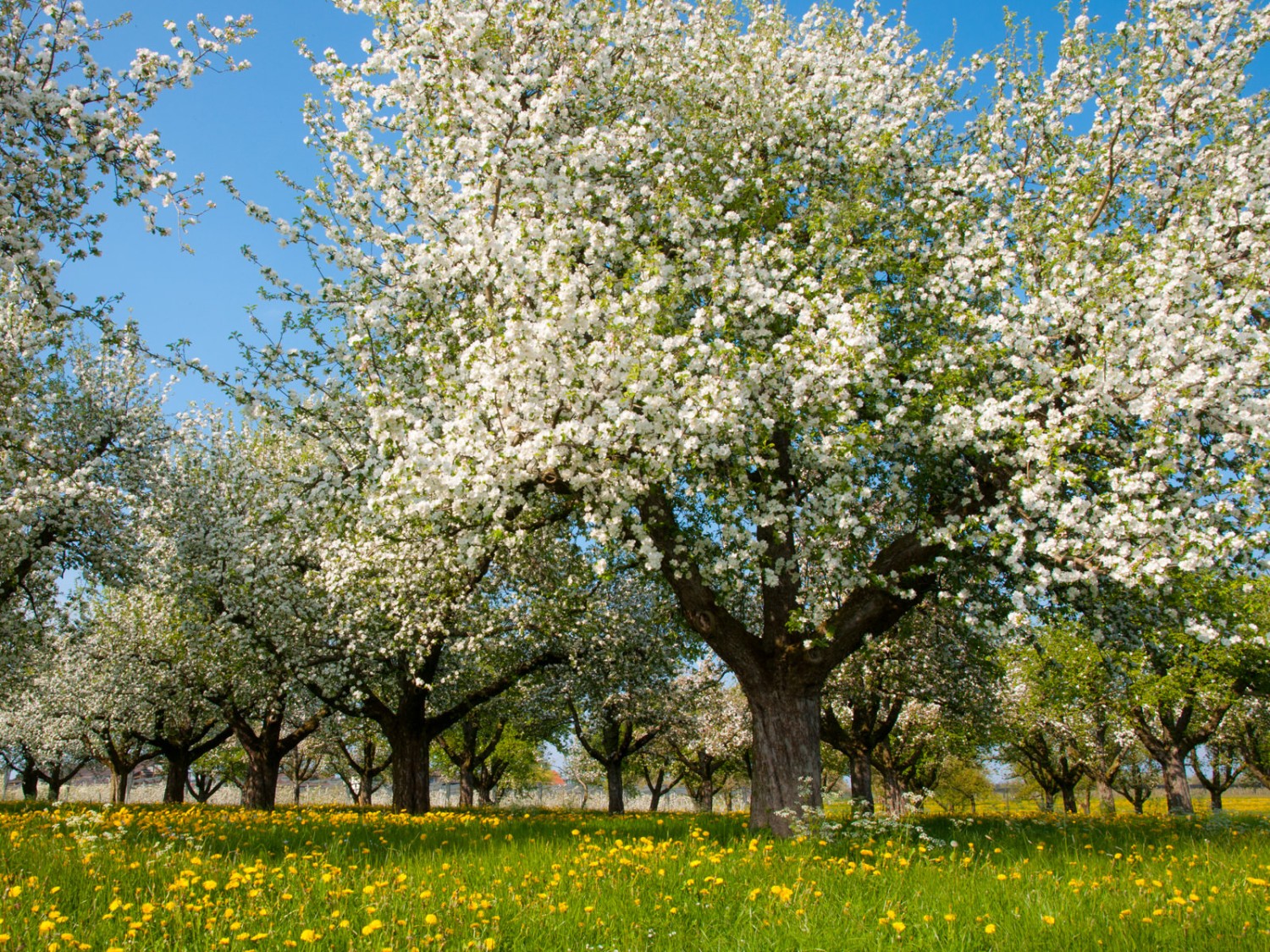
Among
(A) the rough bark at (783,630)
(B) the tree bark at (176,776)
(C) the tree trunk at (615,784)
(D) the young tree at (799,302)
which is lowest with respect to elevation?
(C) the tree trunk at (615,784)

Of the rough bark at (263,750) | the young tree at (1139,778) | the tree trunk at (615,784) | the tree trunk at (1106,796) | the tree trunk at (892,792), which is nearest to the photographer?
the tree trunk at (892,792)

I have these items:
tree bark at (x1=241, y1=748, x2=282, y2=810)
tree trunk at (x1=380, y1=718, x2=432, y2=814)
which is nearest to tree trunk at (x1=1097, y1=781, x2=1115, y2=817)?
tree trunk at (x1=380, y1=718, x2=432, y2=814)

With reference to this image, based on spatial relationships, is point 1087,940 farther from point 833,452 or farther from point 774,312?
point 774,312

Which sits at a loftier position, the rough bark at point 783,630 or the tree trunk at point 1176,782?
the rough bark at point 783,630

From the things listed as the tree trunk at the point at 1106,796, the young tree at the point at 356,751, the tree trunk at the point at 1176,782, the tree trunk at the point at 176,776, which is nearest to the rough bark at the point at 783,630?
the young tree at the point at 356,751

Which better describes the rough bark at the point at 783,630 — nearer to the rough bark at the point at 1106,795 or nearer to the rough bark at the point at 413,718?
the rough bark at the point at 413,718

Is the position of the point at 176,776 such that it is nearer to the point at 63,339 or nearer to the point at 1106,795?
the point at 63,339

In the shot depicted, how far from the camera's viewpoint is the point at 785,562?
13.2 metres

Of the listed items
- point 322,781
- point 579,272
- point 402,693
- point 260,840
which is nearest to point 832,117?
point 579,272

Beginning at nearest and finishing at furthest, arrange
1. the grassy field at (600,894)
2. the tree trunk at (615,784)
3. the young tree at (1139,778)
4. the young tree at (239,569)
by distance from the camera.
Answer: the grassy field at (600,894) → the young tree at (239,569) → the tree trunk at (615,784) → the young tree at (1139,778)

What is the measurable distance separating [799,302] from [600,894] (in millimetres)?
8756

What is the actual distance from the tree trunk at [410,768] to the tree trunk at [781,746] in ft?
51.9

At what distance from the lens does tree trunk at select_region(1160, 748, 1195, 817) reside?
32.1 meters

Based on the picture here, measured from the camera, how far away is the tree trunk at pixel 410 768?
25.6 meters
